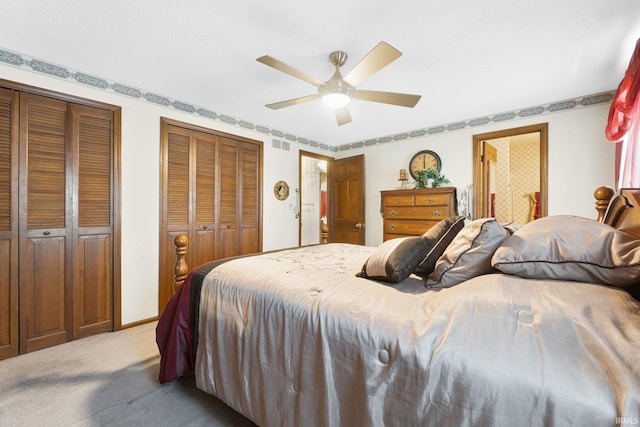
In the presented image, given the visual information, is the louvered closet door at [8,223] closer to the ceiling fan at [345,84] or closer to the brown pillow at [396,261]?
the ceiling fan at [345,84]

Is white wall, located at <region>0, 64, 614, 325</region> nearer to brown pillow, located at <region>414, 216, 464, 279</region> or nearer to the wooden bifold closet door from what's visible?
the wooden bifold closet door

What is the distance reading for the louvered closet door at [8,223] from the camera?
7.18 feet

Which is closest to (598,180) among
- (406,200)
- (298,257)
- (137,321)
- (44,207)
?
(406,200)

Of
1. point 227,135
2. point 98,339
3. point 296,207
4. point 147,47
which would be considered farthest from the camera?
point 296,207

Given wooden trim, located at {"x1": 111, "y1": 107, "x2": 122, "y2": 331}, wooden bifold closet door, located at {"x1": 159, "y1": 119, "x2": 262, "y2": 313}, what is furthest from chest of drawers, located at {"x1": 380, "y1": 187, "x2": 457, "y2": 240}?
wooden trim, located at {"x1": 111, "y1": 107, "x2": 122, "y2": 331}

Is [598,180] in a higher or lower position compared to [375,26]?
lower

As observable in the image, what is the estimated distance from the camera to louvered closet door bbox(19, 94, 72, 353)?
2277 mm

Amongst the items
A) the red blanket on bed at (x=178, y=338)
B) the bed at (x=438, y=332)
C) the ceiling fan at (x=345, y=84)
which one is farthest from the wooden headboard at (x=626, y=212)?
the red blanket on bed at (x=178, y=338)

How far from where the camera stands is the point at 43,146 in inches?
93.0

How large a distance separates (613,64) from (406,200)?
227 cm

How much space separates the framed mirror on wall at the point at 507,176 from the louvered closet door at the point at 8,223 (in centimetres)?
484

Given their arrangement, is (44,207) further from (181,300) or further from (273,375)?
(273,375)

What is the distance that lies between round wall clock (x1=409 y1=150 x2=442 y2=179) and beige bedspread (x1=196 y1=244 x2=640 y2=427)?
3064 millimetres

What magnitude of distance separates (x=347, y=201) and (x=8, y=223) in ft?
13.4
